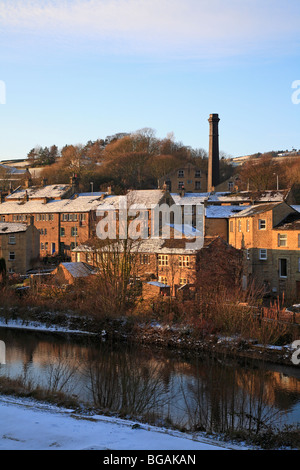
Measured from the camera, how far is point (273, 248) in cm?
3453

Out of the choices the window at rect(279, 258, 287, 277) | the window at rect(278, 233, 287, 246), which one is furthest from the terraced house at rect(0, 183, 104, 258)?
the window at rect(279, 258, 287, 277)

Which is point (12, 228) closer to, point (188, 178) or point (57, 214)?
point (57, 214)

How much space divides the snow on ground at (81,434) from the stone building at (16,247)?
32.2m

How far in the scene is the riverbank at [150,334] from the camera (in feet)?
81.4

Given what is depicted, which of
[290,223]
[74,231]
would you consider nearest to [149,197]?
[74,231]

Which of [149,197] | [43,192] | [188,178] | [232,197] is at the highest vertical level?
[188,178]

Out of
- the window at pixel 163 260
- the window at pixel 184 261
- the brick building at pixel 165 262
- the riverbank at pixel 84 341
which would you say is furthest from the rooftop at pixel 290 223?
the riverbank at pixel 84 341

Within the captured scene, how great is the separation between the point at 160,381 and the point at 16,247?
2951 cm

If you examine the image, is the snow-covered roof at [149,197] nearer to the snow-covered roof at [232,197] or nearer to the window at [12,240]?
the snow-covered roof at [232,197]

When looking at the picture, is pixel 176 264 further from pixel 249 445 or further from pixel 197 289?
pixel 249 445

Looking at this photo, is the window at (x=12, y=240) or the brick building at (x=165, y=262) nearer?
the brick building at (x=165, y=262)

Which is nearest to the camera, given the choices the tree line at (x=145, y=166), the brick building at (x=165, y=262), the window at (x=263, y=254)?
the brick building at (x=165, y=262)
